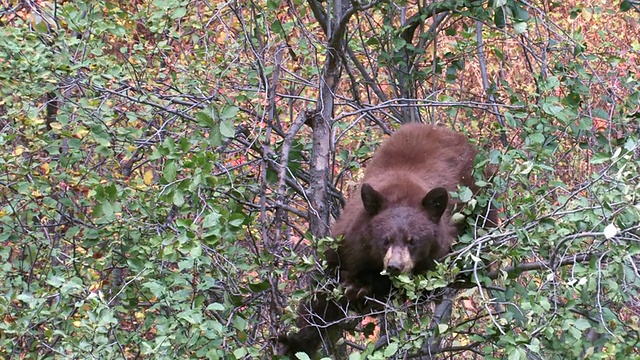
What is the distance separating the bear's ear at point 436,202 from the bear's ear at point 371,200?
0.24 meters

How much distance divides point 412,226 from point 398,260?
0.32 metres

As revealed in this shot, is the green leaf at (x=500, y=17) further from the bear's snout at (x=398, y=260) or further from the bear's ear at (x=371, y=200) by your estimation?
the bear's snout at (x=398, y=260)

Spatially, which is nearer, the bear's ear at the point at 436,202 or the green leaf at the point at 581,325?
the green leaf at the point at 581,325

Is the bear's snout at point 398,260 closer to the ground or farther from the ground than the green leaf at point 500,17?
closer to the ground

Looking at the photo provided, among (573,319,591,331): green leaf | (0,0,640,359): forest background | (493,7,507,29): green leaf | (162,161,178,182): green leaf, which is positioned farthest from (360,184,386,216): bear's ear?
(573,319,591,331): green leaf

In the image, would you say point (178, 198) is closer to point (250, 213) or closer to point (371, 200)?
point (250, 213)

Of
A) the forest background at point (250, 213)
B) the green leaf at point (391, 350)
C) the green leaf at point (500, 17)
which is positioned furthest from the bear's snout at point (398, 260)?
the green leaf at point (500, 17)

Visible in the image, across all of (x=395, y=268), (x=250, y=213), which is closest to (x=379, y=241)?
(x=395, y=268)

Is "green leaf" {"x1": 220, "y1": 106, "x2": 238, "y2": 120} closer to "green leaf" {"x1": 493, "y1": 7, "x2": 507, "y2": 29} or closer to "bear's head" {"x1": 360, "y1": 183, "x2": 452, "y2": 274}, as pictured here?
"bear's head" {"x1": 360, "y1": 183, "x2": 452, "y2": 274}

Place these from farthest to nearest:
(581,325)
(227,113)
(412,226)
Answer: (412,226) → (227,113) → (581,325)

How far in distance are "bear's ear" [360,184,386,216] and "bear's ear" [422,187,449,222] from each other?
237mm

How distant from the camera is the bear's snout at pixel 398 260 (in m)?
4.47

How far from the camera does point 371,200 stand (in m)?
4.84

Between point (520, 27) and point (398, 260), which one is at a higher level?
point (520, 27)
